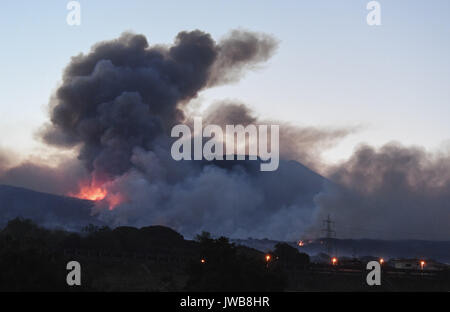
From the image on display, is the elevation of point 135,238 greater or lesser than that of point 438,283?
greater

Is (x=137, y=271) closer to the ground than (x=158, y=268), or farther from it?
closer to the ground

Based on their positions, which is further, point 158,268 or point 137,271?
point 158,268

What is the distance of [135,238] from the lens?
9450 centimetres

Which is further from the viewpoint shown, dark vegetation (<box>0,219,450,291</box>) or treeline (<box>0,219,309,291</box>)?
dark vegetation (<box>0,219,450,291</box>)

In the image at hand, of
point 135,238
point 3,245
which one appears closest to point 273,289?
point 3,245

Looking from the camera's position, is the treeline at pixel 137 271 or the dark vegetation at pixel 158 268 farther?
the dark vegetation at pixel 158 268
